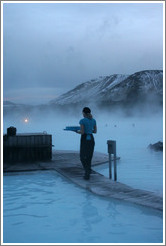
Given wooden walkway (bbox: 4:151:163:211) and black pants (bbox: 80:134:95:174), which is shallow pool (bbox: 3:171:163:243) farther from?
black pants (bbox: 80:134:95:174)

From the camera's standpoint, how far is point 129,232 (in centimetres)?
471

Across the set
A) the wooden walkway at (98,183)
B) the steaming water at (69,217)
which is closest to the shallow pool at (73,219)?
the steaming water at (69,217)

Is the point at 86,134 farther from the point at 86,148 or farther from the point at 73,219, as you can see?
the point at 73,219

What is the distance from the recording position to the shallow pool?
15.1 feet

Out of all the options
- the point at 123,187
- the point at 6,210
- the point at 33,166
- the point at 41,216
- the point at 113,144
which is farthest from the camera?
the point at 33,166

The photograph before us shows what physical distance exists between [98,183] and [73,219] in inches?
84.9

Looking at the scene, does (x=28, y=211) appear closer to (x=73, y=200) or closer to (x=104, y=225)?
(x=73, y=200)

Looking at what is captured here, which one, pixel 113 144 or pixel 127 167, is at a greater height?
pixel 113 144

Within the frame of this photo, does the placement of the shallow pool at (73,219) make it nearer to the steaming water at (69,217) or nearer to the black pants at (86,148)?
the steaming water at (69,217)

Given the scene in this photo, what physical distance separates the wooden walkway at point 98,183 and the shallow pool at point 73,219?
157mm

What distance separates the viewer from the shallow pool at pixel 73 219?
4598 millimetres

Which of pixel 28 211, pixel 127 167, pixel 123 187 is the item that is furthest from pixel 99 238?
pixel 127 167

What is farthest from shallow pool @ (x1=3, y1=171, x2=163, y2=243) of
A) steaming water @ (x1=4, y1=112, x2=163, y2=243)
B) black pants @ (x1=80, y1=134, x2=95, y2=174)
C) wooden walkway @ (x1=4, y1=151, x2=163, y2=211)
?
black pants @ (x1=80, y1=134, x2=95, y2=174)

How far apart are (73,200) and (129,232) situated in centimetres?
193
